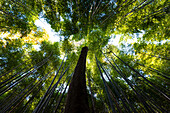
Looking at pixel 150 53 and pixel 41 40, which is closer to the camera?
pixel 150 53

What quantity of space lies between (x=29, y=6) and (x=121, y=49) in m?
6.08

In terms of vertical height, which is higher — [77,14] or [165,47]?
[77,14]

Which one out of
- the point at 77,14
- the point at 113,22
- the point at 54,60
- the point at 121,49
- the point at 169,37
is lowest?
the point at 54,60

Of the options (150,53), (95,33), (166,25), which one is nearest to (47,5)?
(95,33)

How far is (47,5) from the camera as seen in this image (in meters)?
3.61

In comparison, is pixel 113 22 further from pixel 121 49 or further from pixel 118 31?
pixel 121 49

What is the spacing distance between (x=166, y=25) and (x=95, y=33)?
11.9ft

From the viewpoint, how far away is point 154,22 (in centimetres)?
349

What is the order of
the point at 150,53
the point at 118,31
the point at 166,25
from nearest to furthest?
the point at 166,25, the point at 150,53, the point at 118,31

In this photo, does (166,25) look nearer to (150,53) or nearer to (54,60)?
(150,53)

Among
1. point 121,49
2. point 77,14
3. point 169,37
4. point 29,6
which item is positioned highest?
point 29,6

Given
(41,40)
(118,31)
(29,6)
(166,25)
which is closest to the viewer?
(166,25)

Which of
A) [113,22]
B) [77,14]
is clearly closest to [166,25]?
[113,22]

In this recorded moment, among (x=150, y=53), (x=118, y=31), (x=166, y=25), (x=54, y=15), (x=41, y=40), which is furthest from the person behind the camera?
(x=41, y=40)
